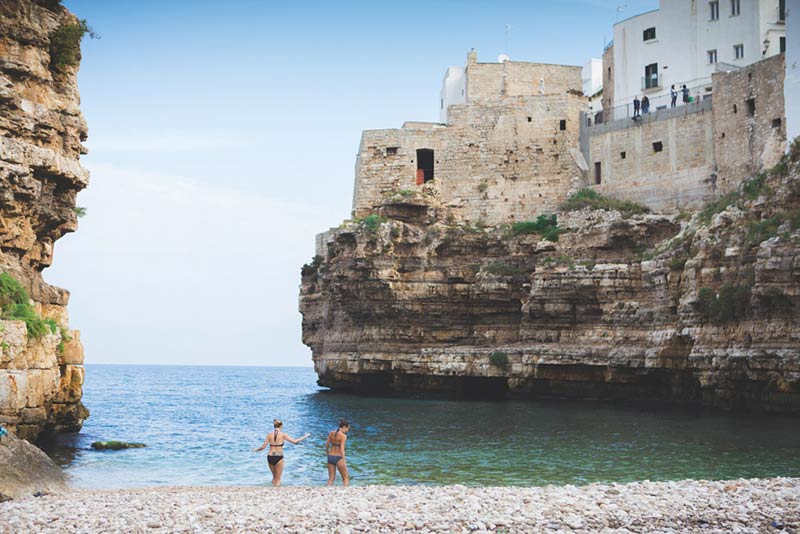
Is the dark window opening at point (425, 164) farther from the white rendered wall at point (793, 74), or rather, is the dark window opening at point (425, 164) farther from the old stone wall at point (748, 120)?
the white rendered wall at point (793, 74)

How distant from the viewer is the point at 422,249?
46.2 m

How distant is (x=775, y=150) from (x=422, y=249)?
59.7 ft

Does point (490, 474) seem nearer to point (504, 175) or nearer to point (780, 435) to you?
point (780, 435)

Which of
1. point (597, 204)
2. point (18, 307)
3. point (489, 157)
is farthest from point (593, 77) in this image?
point (18, 307)

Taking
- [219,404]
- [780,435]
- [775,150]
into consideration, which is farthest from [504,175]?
[780,435]

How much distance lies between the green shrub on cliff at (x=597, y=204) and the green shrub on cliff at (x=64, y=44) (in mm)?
27429

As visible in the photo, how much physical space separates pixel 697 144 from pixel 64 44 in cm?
2912

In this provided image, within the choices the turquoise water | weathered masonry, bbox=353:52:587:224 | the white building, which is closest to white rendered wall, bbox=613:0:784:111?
the white building

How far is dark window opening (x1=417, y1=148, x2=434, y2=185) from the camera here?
159ft

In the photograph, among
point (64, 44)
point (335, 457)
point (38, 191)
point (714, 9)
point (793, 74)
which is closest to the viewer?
point (335, 457)

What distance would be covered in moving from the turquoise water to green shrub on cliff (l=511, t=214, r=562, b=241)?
34.2ft

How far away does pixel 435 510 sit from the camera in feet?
41.8

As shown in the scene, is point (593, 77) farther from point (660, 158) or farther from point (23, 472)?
point (23, 472)

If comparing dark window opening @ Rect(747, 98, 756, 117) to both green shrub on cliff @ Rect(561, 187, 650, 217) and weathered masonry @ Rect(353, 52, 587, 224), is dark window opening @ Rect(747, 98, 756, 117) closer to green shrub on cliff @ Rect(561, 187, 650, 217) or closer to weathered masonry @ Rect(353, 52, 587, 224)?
green shrub on cliff @ Rect(561, 187, 650, 217)
